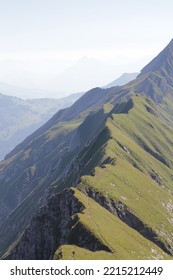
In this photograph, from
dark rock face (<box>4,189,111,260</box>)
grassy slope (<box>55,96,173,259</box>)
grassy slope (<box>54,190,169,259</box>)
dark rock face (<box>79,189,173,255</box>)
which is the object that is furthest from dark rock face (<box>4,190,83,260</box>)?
dark rock face (<box>79,189,173,255</box>)

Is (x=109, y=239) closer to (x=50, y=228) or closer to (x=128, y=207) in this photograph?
(x=50, y=228)

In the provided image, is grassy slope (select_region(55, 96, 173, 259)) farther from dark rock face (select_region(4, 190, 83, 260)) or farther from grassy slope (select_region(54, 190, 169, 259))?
dark rock face (select_region(4, 190, 83, 260))

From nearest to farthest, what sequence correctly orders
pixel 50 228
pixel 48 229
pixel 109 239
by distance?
1. pixel 109 239
2. pixel 50 228
3. pixel 48 229

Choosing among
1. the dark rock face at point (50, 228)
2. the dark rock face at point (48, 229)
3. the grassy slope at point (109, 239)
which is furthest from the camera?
the dark rock face at point (48, 229)

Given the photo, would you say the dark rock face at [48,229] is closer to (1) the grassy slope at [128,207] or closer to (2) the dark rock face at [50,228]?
(2) the dark rock face at [50,228]

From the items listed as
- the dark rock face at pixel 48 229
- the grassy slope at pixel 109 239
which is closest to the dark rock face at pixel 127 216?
the grassy slope at pixel 109 239

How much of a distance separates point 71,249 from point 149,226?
50.3 meters

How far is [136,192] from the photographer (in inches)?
6531

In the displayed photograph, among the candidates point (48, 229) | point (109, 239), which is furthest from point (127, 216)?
point (109, 239)

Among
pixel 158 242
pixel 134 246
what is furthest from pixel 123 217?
pixel 134 246

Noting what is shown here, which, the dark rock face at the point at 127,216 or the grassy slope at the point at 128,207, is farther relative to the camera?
the dark rock face at the point at 127,216

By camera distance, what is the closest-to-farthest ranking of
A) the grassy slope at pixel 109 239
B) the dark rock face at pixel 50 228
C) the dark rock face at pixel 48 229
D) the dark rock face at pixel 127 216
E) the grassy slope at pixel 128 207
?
the grassy slope at pixel 109 239
the grassy slope at pixel 128 207
the dark rock face at pixel 50 228
the dark rock face at pixel 48 229
the dark rock face at pixel 127 216

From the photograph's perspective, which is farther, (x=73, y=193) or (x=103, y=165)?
(x=103, y=165)
